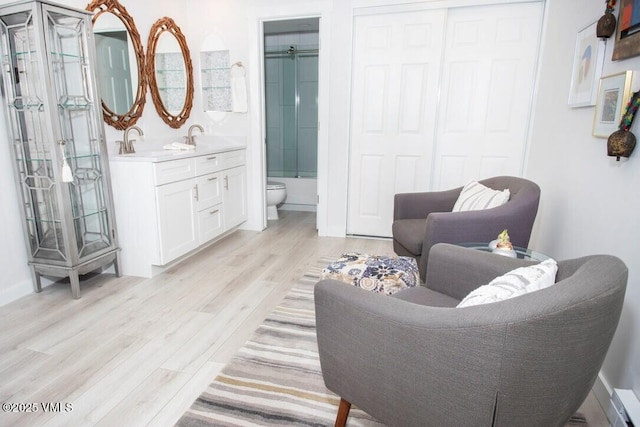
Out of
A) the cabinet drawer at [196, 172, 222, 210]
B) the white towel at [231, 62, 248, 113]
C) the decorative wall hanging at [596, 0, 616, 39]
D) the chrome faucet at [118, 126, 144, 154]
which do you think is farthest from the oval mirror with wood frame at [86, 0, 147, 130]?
the decorative wall hanging at [596, 0, 616, 39]

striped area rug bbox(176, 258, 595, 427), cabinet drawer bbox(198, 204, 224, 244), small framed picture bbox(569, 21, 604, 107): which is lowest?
striped area rug bbox(176, 258, 595, 427)

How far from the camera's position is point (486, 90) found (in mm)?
3168

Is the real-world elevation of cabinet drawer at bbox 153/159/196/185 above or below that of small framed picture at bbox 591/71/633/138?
below

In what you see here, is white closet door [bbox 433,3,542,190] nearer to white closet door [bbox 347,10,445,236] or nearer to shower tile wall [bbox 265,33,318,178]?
white closet door [bbox 347,10,445,236]

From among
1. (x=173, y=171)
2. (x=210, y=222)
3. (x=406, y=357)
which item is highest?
(x=173, y=171)

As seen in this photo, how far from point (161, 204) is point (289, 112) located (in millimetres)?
3151

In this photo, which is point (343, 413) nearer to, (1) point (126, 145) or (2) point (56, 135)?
(2) point (56, 135)

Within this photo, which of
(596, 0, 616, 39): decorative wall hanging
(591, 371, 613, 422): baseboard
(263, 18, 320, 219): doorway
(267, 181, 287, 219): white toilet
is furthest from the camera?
(263, 18, 320, 219): doorway

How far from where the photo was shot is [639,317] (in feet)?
4.42

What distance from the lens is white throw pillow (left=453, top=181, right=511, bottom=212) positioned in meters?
2.23

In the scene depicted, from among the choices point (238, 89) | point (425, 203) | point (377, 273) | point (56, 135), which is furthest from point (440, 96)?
point (56, 135)

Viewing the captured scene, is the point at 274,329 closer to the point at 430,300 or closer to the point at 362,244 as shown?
the point at 430,300

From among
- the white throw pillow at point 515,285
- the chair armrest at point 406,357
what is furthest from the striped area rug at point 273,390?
the white throw pillow at point 515,285

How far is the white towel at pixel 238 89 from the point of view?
3631 mm
